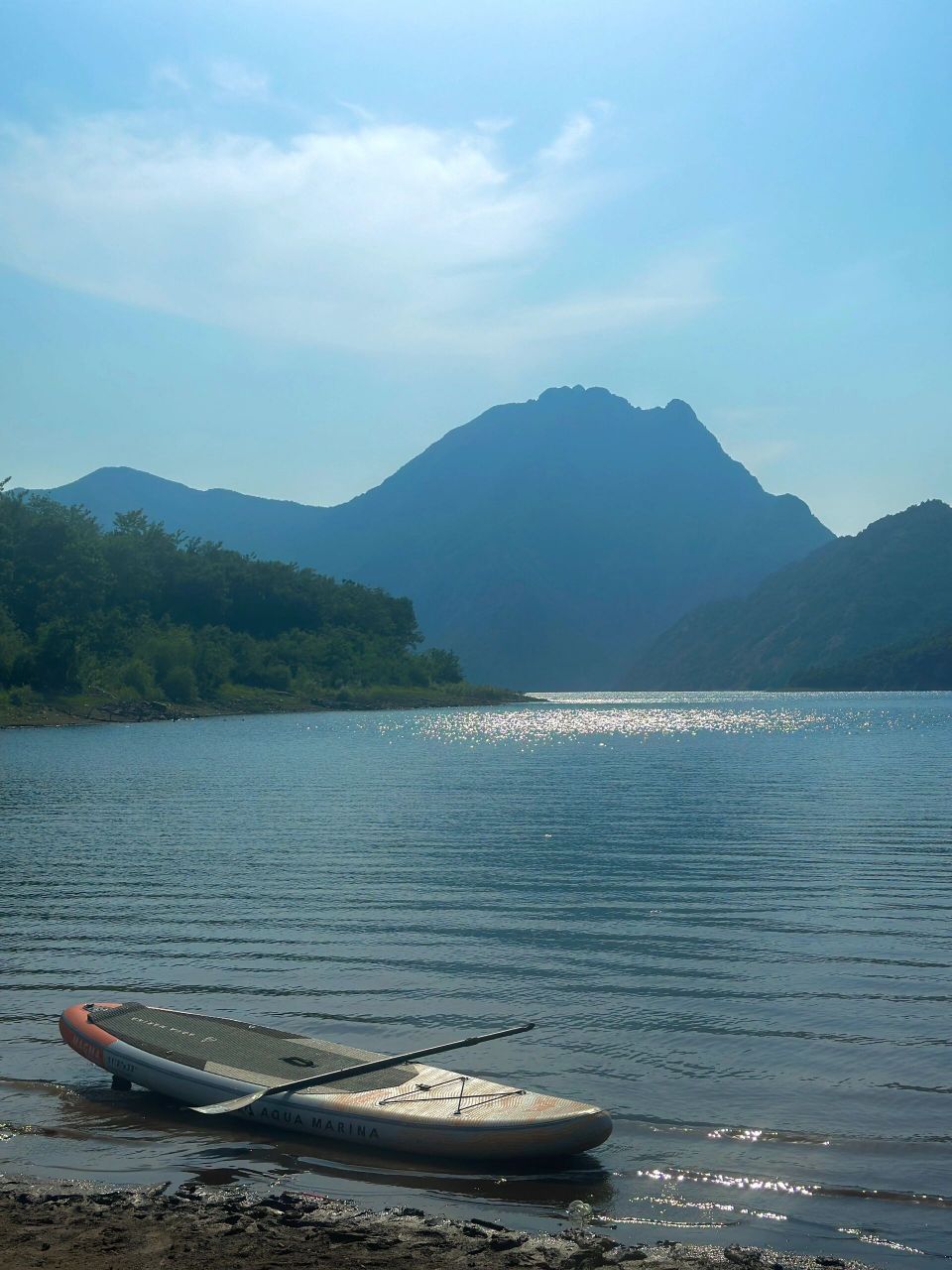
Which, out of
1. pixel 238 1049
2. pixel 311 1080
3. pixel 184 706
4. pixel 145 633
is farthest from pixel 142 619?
pixel 311 1080

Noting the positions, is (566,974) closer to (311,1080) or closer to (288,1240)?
(311,1080)

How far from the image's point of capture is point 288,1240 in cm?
918

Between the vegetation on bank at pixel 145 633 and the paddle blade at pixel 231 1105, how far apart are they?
350 feet

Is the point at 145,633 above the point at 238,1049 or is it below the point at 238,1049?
above

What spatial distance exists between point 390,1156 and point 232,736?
297 feet

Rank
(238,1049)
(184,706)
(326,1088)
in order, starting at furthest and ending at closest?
(184,706)
(238,1049)
(326,1088)

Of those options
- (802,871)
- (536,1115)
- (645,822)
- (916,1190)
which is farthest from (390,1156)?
(645,822)

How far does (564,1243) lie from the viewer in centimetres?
921

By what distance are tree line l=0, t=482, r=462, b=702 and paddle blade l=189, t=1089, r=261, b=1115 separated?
→ 373 feet

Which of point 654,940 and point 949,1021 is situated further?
point 654,940

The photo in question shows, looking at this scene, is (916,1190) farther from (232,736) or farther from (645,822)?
(232,736)

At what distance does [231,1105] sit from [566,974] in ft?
26.2

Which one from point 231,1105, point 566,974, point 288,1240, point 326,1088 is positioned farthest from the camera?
point 566,974

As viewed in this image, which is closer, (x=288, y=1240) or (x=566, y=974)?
(x=288, y=1240)
